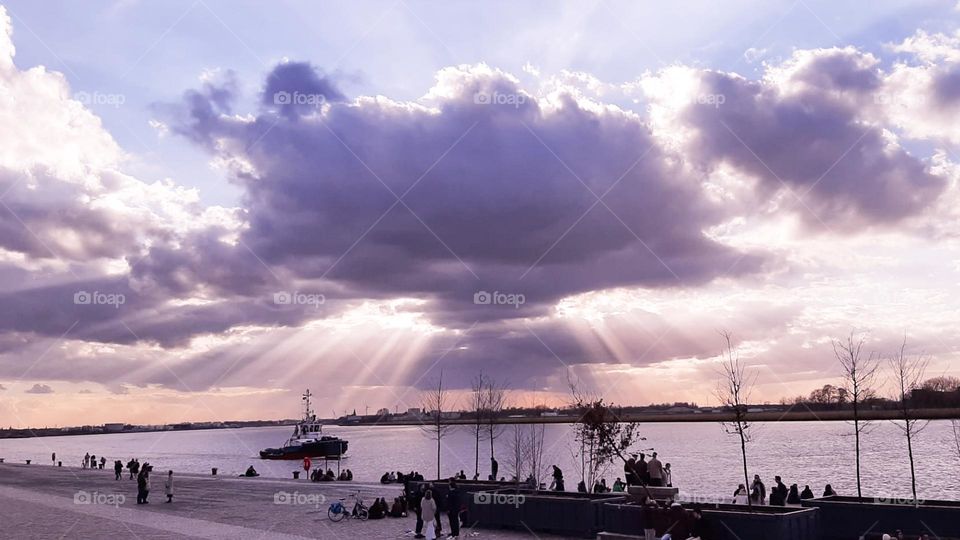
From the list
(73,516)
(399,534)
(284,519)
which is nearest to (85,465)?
(73,516)

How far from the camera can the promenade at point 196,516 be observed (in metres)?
26.3

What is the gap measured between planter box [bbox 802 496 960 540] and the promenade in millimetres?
8678

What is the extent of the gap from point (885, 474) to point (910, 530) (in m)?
67.6

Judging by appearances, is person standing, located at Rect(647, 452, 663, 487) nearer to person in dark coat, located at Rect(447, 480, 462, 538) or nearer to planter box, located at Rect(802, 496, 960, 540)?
planter box, located at Rect(802, 496, 960, 540)

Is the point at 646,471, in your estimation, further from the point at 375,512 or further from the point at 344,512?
the point at 344,512

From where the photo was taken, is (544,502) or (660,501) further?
(544,502)

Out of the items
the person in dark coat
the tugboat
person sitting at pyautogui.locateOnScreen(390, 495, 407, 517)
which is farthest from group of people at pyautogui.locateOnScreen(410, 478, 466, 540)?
the tugboat

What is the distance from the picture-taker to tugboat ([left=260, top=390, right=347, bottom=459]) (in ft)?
400

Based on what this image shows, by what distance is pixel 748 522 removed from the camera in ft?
63.2

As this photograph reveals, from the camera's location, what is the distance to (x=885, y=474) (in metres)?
79.0

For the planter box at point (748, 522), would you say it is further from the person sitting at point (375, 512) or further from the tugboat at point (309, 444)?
the tugboat at point (309, 444)

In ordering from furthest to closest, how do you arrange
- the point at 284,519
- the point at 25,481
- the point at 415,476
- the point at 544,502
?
1. the point at 25,481
2. the point at 415,476
3. the point at 284,519
4. the point at 544,502

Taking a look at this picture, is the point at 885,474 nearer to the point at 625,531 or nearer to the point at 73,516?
the point at 625,531

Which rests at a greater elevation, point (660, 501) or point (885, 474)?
point (660, 501)
